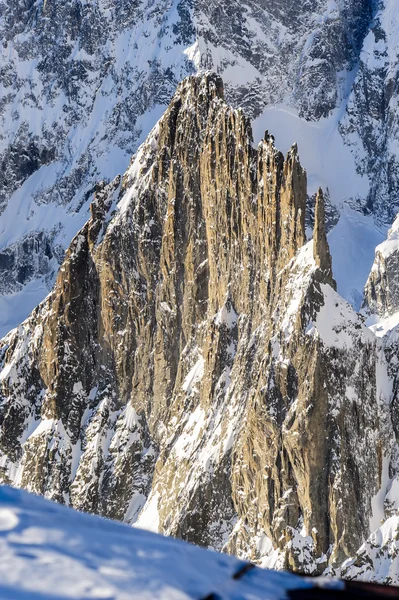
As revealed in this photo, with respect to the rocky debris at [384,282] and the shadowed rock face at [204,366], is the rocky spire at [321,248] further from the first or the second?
the rocky debris at [384,282]

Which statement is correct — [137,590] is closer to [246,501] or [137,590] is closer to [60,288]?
[246,501]

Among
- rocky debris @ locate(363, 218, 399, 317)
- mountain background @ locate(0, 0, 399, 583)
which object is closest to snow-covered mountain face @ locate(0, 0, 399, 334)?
mountain background @ locate(0, 0, 399, 583)

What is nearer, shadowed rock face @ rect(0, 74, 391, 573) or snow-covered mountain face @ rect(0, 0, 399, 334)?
shadowed rock face @ rect(0, 74, 391, 573)

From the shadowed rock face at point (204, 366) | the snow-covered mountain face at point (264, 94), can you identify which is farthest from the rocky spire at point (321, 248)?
the snow-covered mountain face at point (264, 94)

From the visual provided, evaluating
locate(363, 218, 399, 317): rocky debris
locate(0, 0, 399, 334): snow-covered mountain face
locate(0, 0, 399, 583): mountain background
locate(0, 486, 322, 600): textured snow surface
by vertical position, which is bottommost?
locate(0, 486, 322, 600): textured snow surface

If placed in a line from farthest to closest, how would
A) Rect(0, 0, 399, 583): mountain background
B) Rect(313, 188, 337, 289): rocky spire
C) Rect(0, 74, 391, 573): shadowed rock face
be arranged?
Rect(313, 188, 337, 289): rocky spire < Rect(0, 74, 391, 573): shadowed rock face < Rect(0, 0, 399, 583): mountain background

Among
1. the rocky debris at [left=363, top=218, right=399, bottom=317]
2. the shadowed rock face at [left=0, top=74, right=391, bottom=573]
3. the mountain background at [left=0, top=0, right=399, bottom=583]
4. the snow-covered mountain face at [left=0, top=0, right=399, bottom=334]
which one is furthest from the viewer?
the snow-covered mountain face at [left=0, top=0, right=399, bottom=334]

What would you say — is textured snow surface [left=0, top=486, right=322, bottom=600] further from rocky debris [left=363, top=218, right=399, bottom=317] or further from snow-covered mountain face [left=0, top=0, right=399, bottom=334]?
snow-covered mountain face [left=0, top=0, right=399, bottom=334]
